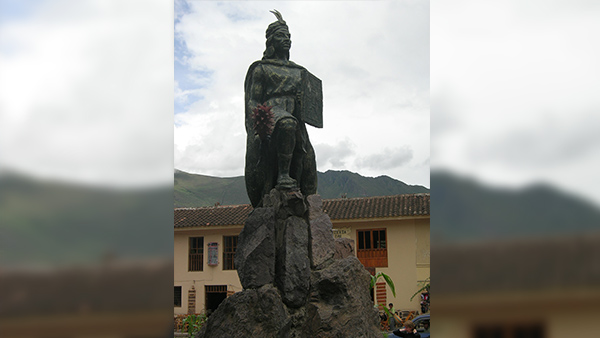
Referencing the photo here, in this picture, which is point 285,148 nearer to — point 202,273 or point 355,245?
point 355,245

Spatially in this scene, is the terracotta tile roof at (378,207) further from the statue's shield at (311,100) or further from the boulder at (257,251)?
the boulder at (257,251)

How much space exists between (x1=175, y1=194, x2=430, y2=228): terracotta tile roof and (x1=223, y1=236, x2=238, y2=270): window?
0.78 meters

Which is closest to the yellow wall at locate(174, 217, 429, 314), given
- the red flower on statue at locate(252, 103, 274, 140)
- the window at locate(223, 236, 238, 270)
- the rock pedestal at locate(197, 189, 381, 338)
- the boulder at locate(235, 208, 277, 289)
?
the window at locate(223, 236, 238, 270)

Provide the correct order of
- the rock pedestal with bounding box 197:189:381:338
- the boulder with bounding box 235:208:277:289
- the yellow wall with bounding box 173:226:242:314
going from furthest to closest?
the yellow wall with bounding box 173:226:242:314 < the boulder with bounding box 235:208:277:289 < the rock pedestal with bounding box 197:189:381:338

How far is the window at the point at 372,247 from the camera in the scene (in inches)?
755

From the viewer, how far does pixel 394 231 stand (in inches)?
754

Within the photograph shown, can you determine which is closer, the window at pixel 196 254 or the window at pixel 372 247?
the window at pixel 372 247

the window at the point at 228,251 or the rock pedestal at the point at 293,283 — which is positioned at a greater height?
the rock pedestal at the point at 293,283

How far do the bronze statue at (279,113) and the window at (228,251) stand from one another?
1364cm

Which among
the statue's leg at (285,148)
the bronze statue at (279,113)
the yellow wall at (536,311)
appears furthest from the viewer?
the bronze statue at (279,113)

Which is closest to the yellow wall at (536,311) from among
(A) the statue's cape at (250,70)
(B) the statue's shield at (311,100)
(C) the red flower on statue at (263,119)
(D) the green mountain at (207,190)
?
(C) the red flower on statue at (263,119)

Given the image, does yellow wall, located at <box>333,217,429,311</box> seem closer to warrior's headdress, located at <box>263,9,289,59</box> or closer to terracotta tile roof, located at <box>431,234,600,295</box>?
warrior's headdress, located at <box>263,9,289,59</box>

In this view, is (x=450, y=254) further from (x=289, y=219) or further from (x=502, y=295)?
(x=289, y=219)

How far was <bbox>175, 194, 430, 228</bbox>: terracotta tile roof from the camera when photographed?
18906 millimetres
